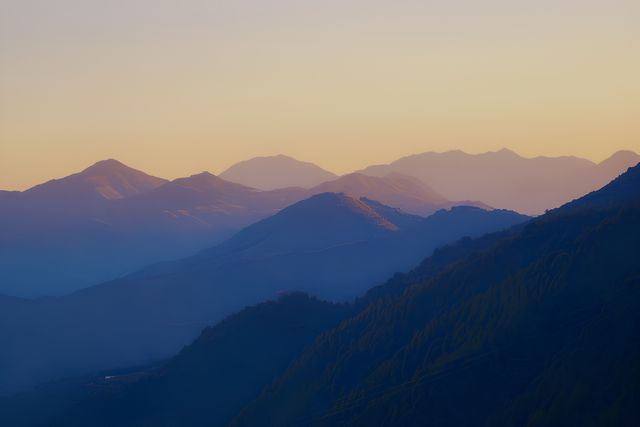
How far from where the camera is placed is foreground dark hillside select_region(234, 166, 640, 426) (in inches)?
1786

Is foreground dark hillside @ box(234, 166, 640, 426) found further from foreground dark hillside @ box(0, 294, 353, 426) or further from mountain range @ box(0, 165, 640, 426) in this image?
foreground dark hillside @ box(0, 294, 353, 426)

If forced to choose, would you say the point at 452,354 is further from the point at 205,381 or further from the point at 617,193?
the point at 617,193

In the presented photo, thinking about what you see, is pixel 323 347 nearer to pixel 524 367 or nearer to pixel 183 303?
pixel 524 367

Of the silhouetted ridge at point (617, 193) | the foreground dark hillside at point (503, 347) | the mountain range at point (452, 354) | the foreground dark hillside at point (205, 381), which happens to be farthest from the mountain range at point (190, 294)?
the foreground dark hillside at point (503, 347)

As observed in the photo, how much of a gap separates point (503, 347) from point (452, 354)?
3392 mm

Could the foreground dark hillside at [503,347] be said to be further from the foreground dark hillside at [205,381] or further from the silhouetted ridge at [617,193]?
the foreground dark hillside at [205,381]

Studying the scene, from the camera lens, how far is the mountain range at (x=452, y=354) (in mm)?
46438

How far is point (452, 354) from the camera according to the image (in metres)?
53.6

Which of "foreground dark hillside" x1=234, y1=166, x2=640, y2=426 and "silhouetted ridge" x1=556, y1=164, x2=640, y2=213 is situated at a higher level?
"silhouetted ridge" x1=556, y1=164, x2=640, y2=213

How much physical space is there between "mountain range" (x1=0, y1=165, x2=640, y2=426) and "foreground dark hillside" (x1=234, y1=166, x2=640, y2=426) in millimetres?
93

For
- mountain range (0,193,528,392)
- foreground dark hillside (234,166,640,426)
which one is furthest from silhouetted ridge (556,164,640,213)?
mountain range (0,193,528,392)

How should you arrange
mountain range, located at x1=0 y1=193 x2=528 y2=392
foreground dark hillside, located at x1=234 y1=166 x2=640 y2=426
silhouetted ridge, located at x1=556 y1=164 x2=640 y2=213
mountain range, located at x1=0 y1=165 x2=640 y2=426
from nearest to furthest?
foreground dark hillside, located at x1=234 y1=166 x2=640 y2=426
mountain range, located at x1=0 y1=165 x2=640 y2=426
silhouetted ridge, located at x1=556 y1=164 x2=640 y2=213
mountain range, located at x1=0 y1=193 x2=528 y2=392

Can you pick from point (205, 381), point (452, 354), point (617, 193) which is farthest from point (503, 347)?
point (205, 381)

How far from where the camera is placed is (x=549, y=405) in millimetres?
44625
